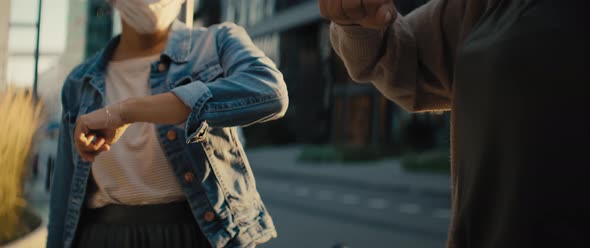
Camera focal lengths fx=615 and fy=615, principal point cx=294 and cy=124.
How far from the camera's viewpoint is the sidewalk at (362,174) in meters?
13.5

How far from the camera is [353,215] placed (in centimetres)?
996

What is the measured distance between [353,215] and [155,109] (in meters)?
8.85

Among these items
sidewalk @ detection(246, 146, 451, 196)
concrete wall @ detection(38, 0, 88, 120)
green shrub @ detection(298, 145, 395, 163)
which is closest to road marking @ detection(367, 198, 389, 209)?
sidewalk @ detection(246, 146, 451, 196)

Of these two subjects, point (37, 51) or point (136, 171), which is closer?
point (136, 171)

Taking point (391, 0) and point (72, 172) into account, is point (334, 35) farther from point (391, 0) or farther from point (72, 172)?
point (72, 172)

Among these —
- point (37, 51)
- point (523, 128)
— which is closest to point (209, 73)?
point (523, 128)

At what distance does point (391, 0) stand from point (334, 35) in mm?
233

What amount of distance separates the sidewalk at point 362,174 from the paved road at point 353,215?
120 millimetres

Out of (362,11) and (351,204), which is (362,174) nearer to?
(351,204)

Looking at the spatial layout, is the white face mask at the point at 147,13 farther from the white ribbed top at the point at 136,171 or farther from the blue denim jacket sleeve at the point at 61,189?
the blue denim jacket sleeve at the point at 61,189

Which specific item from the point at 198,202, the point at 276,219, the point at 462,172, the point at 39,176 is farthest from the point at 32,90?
the point at 276,219

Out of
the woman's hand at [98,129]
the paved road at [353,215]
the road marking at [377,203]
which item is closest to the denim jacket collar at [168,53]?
the woman's hand at [98,129]

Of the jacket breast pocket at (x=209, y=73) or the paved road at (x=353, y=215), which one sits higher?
the jacket breast pocket at (x=209, y=73)

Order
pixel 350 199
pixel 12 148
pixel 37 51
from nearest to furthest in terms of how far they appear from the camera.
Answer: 1. pixel 12 148
2. pixel 37 51
3. pixel 350 199
